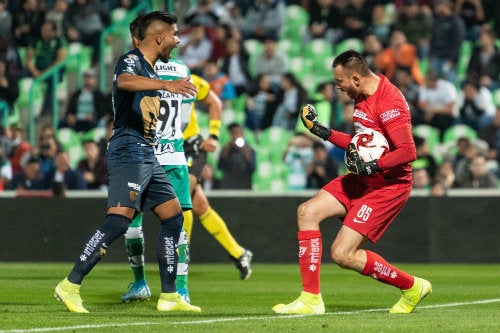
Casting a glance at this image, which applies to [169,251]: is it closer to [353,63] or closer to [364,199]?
[364,199]

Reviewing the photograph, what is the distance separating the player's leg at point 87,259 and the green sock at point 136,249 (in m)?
1.70

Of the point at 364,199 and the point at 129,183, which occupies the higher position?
the point at 129,183

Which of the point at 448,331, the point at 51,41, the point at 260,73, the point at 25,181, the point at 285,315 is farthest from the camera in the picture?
the point at 51,41

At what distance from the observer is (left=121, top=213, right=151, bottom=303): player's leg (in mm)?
10398

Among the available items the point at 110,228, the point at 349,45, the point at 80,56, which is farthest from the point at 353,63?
the point at 80,56

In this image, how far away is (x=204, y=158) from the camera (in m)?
13.1

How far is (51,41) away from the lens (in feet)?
73.7

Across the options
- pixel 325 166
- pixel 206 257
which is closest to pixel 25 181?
pixel 206 257

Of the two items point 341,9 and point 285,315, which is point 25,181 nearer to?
point 341,9

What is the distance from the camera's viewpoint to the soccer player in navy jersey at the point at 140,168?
8.71 m

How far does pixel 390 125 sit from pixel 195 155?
167 inches

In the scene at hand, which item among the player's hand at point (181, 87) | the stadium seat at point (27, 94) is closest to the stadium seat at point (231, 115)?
the stadium seat at point (27, 94)

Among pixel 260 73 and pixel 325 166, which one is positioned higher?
pixel 260 73

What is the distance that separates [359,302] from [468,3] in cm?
1174
